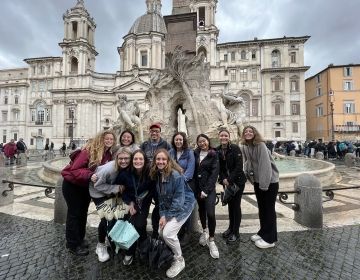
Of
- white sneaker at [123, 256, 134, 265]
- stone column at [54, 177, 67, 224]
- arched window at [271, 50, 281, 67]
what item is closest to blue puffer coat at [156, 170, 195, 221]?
white sneaker at [123, 256, 134, 265]

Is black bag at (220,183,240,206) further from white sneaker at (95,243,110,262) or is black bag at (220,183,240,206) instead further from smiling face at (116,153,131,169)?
white sneaker at (95,243,110,262)

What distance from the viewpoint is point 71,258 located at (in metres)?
3.27

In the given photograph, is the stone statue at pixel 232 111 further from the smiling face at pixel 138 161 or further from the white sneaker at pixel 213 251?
the smiling face at pixel 138 161

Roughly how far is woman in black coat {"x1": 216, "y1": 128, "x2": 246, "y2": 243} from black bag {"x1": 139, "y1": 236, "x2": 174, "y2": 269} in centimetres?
122

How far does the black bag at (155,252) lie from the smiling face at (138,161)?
3.10 feet

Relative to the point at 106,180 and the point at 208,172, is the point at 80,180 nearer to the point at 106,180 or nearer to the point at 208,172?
the point at 106,180

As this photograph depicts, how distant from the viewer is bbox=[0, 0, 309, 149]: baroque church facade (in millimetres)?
48438

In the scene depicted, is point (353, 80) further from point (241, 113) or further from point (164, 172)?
point (164, 172)

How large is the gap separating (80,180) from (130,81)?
51.4 meters

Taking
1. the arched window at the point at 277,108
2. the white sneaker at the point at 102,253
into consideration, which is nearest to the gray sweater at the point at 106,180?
the white sneaker at the point at 102,253

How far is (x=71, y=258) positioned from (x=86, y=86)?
53.9m

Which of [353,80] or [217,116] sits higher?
[353,80]

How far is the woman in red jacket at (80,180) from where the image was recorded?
3129 millimetres

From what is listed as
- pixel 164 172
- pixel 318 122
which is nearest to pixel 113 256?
pixel 164 172
